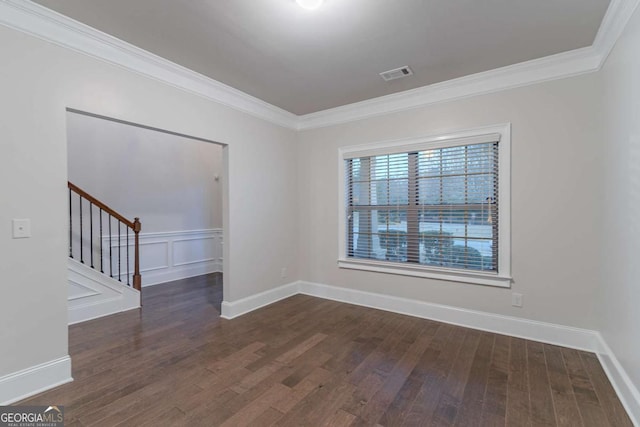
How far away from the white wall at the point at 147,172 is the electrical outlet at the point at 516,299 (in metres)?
5.41

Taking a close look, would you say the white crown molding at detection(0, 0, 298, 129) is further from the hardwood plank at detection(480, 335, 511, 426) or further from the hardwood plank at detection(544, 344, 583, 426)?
the hardwood plank at detection(544, 344, 583, 426)

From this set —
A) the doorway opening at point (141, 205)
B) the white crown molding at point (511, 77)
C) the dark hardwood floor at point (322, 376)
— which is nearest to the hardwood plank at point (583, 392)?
the dark hardwood floor at point (322, 376)

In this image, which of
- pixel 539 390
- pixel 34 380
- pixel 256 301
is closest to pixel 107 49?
pixel 34 380

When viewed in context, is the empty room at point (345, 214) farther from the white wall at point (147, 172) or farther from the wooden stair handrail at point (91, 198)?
the wooden stair handrail at point (91, 198)

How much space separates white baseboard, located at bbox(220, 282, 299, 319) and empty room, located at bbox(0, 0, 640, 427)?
2 cm

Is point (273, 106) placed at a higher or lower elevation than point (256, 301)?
higher

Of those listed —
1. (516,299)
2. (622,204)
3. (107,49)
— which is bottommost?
(516,299)

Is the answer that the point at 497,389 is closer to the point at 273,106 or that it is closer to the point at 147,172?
the point at 273,106

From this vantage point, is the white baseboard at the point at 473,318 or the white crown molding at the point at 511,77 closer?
the white crown molding at the point at 511,77

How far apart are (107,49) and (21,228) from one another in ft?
5.07

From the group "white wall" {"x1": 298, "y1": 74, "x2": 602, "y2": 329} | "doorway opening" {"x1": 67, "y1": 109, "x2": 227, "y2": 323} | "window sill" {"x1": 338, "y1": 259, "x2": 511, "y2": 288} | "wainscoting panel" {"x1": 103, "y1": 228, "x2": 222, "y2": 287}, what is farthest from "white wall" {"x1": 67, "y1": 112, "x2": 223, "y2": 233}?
"white wall" {"x1": 298, "y1": 74, "x2": 602, "y2": 329}

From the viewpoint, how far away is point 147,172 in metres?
5.14

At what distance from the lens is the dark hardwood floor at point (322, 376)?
71.4 inches

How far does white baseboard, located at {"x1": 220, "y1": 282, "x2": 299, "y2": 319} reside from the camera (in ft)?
11.4
